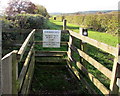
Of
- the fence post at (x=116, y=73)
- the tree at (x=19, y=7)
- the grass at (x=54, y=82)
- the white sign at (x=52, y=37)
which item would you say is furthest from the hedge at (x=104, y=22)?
the fence post at (x=116, y=73)

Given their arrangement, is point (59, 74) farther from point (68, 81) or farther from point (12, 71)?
point (12, 71)

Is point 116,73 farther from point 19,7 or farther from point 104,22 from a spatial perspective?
point 104,22

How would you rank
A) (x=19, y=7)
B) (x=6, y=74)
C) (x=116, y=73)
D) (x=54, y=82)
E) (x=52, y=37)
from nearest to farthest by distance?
(x=6, y=74), (x=116, y=73), (x=54, y=82), (x=52, y=37), (x=19, y=7)

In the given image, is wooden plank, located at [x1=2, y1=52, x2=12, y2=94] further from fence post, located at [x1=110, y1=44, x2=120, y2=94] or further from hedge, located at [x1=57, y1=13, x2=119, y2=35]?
hedge, located at [x1=57, y1=13, x2=119, y2=35]

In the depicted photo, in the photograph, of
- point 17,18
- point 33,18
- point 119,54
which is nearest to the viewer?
point 119,54

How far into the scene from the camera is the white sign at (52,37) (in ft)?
18.1

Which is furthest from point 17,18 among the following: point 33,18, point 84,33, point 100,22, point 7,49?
point 100,22

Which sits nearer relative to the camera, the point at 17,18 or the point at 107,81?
the point at 107,81

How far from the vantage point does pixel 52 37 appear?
18.2 ft

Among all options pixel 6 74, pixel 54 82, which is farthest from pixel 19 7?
pixel 6 74

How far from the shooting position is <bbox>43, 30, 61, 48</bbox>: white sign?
18.1 ft

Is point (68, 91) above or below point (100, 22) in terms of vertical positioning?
below

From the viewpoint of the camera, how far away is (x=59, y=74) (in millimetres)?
5234

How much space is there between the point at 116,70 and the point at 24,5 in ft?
48.4
